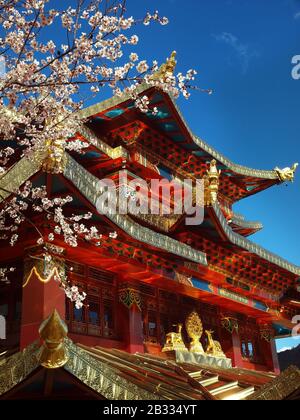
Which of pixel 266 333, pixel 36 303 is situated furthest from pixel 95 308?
pixel 266 333

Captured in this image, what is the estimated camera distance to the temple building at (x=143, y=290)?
656 cm

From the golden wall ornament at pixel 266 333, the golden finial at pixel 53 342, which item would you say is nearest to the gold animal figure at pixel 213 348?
the golden wall ornament at pixel 266 333

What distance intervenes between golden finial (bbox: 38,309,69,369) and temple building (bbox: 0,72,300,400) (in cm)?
1

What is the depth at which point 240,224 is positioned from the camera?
23062 millimetres

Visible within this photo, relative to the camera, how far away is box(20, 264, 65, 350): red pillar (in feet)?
32.2

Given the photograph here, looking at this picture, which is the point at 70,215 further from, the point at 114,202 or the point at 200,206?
the point at 200,206

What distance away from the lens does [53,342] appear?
5891 mm

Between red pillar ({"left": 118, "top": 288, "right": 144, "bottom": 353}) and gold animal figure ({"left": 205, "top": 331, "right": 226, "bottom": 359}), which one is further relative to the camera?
gold animal figure ({"left": 205, "top": 331, "right": 226, "bottom": 359})

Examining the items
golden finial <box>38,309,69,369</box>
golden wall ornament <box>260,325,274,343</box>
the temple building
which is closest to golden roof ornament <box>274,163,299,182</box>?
the temple building

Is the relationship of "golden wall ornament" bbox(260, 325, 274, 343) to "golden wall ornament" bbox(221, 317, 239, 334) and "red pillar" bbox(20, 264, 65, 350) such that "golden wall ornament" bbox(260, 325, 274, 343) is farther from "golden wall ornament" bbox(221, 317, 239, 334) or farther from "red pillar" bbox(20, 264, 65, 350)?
"red pillar" bbox(20, 264, 65, 350)
